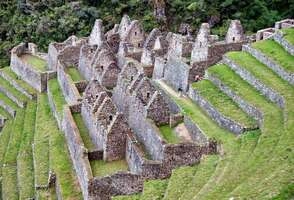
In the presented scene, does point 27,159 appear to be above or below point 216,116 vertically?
below

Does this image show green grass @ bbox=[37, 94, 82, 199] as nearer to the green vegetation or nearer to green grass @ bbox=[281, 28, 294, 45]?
green grass @ bbox=[281, 28, 294, 45]

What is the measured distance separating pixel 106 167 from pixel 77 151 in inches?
76.0

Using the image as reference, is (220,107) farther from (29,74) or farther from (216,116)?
(29,74)

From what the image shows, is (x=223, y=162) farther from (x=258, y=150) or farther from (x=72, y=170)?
(x=72, y=170)

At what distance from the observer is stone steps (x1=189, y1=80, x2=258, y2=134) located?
25234 millimetres

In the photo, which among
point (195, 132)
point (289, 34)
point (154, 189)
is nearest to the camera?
point (154, 189)

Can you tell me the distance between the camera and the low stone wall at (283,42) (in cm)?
2916

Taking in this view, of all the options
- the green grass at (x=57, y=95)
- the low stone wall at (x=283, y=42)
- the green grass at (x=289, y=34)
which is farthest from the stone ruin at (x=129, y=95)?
the green grass at (x=289, y=34)

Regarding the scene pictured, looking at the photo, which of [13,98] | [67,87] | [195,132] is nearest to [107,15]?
[13,98]

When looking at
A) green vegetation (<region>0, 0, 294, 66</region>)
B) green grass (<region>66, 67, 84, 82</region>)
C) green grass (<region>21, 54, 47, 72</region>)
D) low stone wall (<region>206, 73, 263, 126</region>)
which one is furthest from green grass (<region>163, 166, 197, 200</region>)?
green vegetation (<region>0, 0, 294, 66</region>)

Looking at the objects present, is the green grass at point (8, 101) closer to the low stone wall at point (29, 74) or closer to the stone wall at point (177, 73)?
the low stone wall at point (29, 74)

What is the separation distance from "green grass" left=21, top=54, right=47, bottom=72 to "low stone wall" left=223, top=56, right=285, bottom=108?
46.7ft

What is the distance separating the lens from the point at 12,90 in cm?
4016

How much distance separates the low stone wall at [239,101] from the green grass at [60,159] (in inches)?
273
